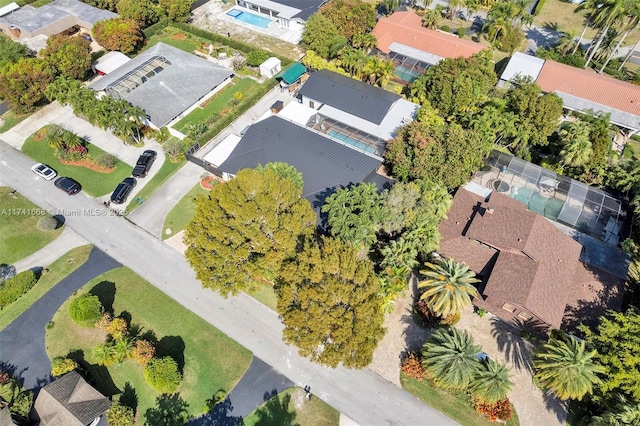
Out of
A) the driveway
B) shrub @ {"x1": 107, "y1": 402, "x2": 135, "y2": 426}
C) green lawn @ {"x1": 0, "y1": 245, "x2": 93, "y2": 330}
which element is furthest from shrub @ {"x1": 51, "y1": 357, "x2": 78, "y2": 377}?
green lawn @ {"x1": 0, "y1": 245, "x2": 93, "y2": 330}

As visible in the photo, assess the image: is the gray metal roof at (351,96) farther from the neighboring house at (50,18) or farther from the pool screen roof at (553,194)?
the neighboring house at (50,18)

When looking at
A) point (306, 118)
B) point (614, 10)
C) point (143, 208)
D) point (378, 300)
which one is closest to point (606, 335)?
point (378, 300)

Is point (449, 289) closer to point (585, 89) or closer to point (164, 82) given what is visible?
point (585, 89)

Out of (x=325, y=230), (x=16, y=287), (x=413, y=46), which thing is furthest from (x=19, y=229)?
(x=413, y=46)

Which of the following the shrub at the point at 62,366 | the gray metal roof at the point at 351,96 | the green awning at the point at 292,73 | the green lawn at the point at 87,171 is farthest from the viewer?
the green awning at the point at 292,73

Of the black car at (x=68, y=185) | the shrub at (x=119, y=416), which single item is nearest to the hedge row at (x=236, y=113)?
the black car at (x=68, y=185)
